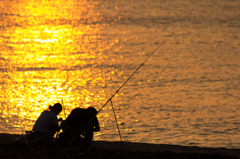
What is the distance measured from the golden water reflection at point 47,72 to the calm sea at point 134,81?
4 cm

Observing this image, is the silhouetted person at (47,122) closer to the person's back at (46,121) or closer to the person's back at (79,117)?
the person's back at (46,121)

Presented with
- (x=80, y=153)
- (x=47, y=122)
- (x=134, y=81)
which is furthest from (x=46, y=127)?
(x=134, y=81)

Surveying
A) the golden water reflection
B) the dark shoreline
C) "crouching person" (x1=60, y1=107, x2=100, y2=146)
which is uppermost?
the golden water reflection

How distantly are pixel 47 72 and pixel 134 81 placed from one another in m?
4.72

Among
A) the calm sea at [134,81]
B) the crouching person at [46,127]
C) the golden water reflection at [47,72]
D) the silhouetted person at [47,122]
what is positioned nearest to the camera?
the crouching person at [46,127]

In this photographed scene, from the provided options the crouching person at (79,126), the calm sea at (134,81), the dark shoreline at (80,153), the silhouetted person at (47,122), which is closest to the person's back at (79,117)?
the crouching person at (79,126)

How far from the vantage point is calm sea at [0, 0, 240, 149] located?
45.5 ft

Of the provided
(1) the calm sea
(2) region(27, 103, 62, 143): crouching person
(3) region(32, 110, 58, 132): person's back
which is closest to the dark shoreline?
(2) region(27, 103, 62, 143): crouching person

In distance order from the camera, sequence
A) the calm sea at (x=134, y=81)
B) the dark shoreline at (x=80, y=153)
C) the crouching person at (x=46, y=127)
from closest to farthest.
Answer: the dark shoreline at (x=80, y=153), the crouching person at (x=46, y=127), the calm sea at (x=134, y=81)

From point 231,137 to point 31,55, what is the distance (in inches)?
702

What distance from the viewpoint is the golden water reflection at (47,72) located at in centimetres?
1614

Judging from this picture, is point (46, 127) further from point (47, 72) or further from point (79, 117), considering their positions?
point (47, 72)

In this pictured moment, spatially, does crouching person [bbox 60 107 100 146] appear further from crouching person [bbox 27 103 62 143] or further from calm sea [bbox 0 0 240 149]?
calm sea [bbox 0 0 240 149]

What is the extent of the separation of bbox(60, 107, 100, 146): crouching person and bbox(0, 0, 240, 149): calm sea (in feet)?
4.16
